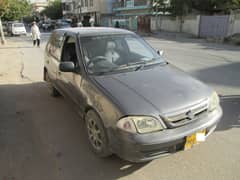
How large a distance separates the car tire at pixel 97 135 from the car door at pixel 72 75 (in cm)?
40

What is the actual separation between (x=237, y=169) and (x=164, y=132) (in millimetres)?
1185

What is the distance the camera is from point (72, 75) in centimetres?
376

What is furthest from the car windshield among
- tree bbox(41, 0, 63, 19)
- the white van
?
tree bbox(41, 0, 63, 19)

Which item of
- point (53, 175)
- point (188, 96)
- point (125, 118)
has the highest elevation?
point (188, 96)

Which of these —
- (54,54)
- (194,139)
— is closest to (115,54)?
(54,54)

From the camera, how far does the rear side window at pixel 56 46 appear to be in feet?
14.9

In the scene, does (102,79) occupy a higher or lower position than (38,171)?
higher

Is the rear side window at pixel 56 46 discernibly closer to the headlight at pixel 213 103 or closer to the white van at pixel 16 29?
the headlight at pixel 213 103

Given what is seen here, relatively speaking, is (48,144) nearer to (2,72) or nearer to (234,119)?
(234,119)

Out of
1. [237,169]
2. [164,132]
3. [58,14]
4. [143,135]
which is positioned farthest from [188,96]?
[58,14]

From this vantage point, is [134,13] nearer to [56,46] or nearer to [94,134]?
[56,46]

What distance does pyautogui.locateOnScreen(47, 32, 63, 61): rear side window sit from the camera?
455 cm

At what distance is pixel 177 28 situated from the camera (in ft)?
83.5

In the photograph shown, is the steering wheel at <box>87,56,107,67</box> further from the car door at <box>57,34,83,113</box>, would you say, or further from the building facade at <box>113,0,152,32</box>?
the building facade at <box>113,0,152,32</box>
